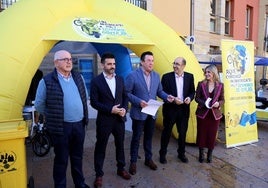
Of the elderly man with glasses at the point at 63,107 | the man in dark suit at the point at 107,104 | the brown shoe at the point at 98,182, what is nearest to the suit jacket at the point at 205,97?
the man in dark suit at the point at 107,104

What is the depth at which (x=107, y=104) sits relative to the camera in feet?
13.9

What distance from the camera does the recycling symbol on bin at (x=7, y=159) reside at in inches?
133

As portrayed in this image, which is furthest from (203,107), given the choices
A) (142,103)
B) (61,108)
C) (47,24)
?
(47,24)

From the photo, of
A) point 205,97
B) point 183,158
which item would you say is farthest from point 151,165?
point 205,97

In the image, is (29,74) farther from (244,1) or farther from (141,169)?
(244,1)

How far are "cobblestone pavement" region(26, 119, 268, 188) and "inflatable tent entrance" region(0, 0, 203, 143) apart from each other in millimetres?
791

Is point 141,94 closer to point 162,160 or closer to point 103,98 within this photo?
point 103,98

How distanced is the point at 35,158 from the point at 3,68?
1832 mm

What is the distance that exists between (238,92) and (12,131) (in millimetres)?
4596

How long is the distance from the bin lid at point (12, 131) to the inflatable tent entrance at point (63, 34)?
182 mm

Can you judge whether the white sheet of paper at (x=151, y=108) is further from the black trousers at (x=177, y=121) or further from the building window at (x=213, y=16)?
the building window at (x=213, y=16)

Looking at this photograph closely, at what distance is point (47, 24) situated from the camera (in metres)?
5.25

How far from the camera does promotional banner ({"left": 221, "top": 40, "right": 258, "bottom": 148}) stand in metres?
6.20

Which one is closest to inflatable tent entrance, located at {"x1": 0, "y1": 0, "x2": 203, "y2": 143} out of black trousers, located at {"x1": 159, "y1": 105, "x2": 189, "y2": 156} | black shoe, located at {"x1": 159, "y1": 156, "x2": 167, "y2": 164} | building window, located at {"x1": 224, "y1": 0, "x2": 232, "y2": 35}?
black trousers, located at {"x1": 159, "y1": 105, "x2": 189, "y2": 156}
